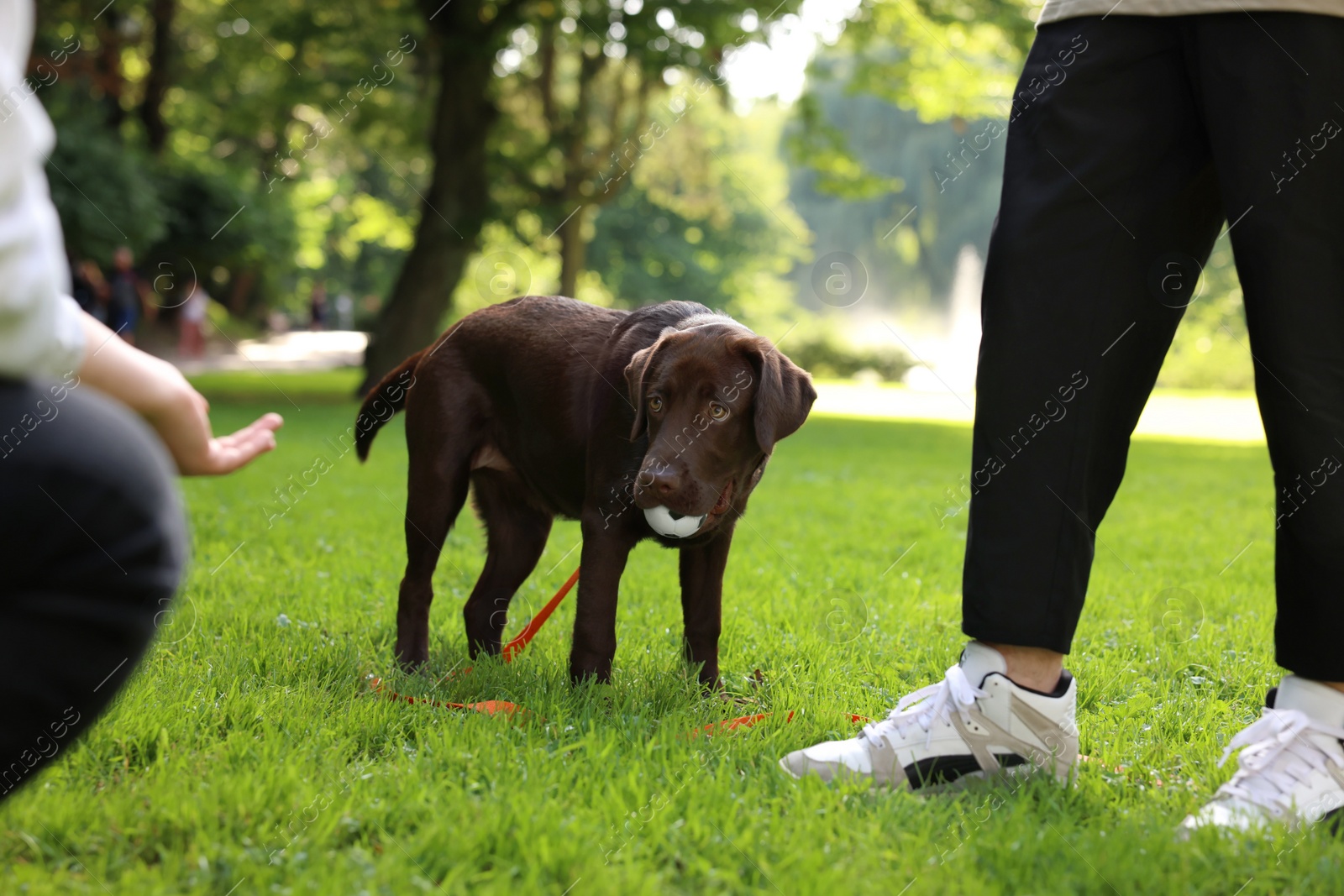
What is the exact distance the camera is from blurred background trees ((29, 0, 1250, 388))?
18.2 m

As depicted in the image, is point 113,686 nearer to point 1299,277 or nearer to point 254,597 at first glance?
point 1299,277

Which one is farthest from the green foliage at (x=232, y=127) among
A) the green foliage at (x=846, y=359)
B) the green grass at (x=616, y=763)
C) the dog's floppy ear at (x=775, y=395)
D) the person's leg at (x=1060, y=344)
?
the green foliage at (x=846, y=359)

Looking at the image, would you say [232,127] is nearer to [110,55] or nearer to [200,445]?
[110,55]

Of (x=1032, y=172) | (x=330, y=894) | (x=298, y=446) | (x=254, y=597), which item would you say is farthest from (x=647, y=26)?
(x=330, y=894)

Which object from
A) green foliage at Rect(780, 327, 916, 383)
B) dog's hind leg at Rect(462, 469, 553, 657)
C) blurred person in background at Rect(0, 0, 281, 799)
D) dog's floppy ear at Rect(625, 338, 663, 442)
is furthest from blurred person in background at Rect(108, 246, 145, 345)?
green foliage at Rect(780, 327, 916, 383)

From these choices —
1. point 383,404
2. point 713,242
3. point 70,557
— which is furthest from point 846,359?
point 70,557

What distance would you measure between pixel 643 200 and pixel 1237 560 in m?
33.4

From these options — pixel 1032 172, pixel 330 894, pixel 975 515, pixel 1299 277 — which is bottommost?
pixel 330 894

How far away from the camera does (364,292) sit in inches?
1973

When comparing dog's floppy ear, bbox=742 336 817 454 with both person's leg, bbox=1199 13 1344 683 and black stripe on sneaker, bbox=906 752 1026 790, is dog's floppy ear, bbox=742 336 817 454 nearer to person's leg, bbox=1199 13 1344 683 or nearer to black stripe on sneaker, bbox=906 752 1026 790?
black stripe on sneaker, bbox=906 752 1026 790

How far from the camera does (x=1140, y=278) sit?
8.10 feet

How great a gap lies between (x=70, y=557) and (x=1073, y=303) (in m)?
2.05

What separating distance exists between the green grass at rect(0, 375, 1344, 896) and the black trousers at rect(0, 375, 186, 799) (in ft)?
2.17

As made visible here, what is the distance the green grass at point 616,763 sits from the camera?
2.05 meters
